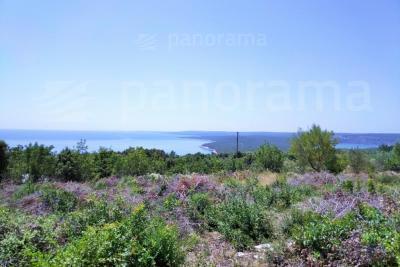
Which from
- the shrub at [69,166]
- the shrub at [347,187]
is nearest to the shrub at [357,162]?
the shrub at [347,187]

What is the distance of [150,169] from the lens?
13.6 metres

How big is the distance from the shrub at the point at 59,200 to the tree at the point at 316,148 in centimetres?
1036

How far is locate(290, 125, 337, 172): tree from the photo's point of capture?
14750 millimetres

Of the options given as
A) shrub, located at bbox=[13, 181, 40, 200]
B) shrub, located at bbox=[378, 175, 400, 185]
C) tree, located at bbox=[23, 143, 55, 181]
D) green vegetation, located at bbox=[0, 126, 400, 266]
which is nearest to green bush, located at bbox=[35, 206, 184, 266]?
green vegetation, located at bbox=[0, 126, 400, 266]

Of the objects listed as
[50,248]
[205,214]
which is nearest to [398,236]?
[205,214]

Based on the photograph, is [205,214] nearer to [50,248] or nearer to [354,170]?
[50,248]

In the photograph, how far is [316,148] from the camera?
48.8ft

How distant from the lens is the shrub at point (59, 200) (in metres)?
6.84

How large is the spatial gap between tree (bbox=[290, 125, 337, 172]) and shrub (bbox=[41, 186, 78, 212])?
1036 centimetres

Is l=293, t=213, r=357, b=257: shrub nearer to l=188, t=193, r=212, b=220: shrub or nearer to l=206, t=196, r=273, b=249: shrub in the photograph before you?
l=206, t=196, r=273, b=249: shrub

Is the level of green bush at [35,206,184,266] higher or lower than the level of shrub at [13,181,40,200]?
higher

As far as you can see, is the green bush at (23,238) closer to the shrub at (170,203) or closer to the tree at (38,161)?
the shrub at (170,203)

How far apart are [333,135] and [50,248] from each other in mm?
12966

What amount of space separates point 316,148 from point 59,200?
428 inches
